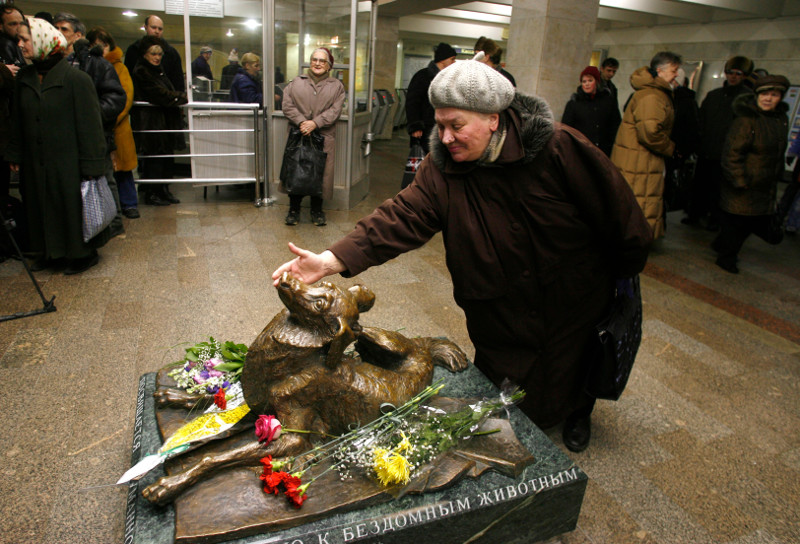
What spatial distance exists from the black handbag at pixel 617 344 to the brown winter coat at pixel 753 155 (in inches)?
133

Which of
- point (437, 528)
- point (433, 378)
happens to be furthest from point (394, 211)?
point (437, 528)

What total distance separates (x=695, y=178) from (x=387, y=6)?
7000 millimetres

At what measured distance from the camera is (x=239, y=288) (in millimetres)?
4395

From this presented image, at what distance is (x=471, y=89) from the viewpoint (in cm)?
191

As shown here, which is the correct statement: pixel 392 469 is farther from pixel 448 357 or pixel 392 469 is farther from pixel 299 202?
pixel 299 202

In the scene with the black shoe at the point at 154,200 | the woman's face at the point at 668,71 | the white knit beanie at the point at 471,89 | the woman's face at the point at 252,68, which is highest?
the woman's face at the point at 668,71

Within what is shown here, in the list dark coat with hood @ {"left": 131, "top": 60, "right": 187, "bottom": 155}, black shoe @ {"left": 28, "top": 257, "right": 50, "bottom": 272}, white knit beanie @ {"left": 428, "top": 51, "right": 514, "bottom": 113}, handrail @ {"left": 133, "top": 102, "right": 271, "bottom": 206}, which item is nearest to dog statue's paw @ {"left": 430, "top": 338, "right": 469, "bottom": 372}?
white knit beanie @ {"left": 428, "top": 51, "right": 514, "bottom": 113}

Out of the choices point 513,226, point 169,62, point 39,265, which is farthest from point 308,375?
point 169,62

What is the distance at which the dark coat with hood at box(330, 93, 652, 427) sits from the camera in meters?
2.11

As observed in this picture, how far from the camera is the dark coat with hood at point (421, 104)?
18.4 ft

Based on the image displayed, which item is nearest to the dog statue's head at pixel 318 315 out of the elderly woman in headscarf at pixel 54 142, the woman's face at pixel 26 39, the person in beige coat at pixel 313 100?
the elderly woman in headscarf at pixel 54 142

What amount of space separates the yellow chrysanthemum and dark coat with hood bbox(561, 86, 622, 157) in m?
4.84

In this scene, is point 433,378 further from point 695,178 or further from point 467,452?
point 695,178

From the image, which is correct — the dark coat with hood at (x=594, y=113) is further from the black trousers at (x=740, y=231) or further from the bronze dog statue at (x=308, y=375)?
the bronze dog statue at (x=308, y=375)
